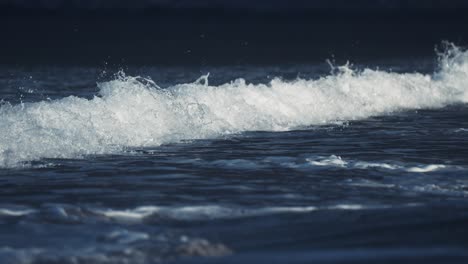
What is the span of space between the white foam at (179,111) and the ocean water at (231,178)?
0.04 meters

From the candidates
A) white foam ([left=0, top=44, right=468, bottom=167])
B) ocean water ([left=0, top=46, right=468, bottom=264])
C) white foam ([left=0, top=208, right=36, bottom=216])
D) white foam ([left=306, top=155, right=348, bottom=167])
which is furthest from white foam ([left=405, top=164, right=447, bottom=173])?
white foam ([left=0, top=208, right=36, bottom=216])

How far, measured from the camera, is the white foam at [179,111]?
14031 mm

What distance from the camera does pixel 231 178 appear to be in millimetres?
11836

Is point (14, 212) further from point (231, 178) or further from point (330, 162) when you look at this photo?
point (330, 162)

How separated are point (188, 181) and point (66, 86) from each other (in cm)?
1486

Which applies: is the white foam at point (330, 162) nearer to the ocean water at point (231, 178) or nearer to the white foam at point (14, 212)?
the ocean water at point (231, 178)

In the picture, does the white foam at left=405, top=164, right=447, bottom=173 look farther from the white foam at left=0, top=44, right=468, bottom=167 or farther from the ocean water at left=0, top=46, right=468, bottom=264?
the white foam at left=0, top=44, right=468, bottom=167

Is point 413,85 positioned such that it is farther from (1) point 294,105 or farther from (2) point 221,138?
(2) point 221,138

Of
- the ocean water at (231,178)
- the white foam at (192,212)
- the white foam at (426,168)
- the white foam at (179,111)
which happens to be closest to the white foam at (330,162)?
the ocean water at (231,178)

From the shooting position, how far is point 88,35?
6031cm

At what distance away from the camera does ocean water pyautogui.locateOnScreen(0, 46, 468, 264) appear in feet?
28.3

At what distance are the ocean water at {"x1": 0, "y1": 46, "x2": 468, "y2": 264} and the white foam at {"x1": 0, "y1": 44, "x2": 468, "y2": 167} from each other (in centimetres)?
4

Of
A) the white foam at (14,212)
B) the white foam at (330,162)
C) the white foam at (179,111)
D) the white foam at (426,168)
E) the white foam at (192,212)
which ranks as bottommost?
the white foam at (192,212)

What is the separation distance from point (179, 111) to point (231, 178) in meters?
5.45
